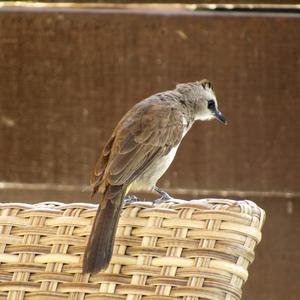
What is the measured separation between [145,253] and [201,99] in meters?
2.04

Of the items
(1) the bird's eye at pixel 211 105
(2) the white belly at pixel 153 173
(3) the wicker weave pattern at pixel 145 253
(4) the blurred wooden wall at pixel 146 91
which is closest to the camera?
(3) the wicker weave pattern at pixel 145 253

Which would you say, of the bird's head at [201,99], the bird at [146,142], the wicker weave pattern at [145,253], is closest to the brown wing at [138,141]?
the bird at [146,142]

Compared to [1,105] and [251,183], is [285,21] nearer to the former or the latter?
[251,183]

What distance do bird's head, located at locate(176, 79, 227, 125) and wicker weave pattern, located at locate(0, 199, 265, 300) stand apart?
165 cm

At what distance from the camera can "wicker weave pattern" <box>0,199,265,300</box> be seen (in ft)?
6.72

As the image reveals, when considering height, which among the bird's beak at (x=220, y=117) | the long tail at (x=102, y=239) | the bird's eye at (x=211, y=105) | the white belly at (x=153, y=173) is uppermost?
the bird's eye at (x=211, y=105)

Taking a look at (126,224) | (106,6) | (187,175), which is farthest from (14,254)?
(106,6)

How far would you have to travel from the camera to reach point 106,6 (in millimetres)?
3939

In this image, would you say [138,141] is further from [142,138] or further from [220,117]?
[220,117]

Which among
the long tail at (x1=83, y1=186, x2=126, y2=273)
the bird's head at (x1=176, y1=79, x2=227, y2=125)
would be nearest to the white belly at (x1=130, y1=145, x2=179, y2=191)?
the bird's head at (x1=176, y1=79, x2=227, y2=125)

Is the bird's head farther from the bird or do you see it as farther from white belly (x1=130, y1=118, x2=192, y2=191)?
white belly (x1=130, y1=118, x2=192, y2=191)

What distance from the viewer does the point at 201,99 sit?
4090 mm

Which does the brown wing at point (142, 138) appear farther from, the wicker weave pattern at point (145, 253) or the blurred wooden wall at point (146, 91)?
the wicker weave pattern at point (145, 253)

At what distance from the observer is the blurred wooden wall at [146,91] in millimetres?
3775
